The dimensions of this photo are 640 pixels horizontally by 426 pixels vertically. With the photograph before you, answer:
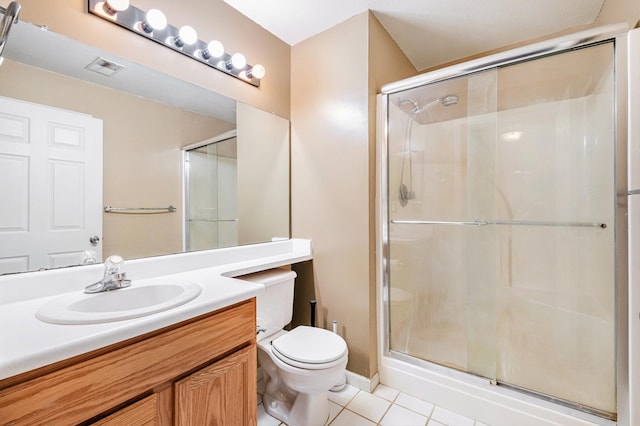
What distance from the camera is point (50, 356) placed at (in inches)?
24.5

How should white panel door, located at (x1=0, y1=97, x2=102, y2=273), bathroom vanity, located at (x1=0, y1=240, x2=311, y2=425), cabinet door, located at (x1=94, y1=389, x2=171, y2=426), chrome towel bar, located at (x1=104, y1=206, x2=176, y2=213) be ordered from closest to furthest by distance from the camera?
1. bathroom vanity, located at (x1=0, y1=240, x2=311, y2=425)
2. cabinet door, located at (x1=94, y1=389, x2=171, y2=426)
3. white panel door, located at (x1=0, y1=97, x2=102, y2=273)
4. chrome towel bar, located at (x1=104, y1=206, x2=176, y2=213)

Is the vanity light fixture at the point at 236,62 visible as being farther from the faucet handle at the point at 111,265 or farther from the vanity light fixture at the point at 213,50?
the faucet handle at the point at 111,265

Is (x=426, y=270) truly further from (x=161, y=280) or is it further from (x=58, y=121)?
(x=58, y=121)

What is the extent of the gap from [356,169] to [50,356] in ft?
5.05

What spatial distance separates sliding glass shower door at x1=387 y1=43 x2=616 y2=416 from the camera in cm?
145

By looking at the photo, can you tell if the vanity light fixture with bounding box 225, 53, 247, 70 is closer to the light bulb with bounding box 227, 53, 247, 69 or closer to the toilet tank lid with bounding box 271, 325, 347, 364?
the light bulb with bounding box 227, 53, 247, 69

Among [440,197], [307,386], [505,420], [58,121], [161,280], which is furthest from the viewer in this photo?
[440,197]

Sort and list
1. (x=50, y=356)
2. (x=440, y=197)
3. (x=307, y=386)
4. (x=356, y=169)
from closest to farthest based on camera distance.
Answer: (x=50, y=356) → (x=307, y=386) → (x=356, y=169) → (x=440, y=197)

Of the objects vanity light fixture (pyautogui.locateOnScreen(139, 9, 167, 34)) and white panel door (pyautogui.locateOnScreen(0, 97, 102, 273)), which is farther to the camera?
vanity light fixture (pyautogui.locateOnScreen(139, 9, 167, 34))

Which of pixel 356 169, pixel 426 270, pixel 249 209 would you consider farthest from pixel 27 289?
pixel 426 270

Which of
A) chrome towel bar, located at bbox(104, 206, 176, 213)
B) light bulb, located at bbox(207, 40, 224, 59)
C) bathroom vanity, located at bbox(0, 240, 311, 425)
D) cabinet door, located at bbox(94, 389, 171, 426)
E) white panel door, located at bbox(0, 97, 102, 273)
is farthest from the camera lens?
light bulb, located at bbox(207, 40, 224, 59)

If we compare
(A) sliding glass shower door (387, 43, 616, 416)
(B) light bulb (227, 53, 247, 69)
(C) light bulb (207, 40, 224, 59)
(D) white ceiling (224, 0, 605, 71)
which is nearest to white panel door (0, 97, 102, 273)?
(C) light bulb (207, 40, 224, 59)

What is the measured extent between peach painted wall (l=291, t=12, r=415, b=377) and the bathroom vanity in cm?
83

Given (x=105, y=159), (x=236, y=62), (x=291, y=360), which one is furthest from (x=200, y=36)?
(x=291, y=360)
